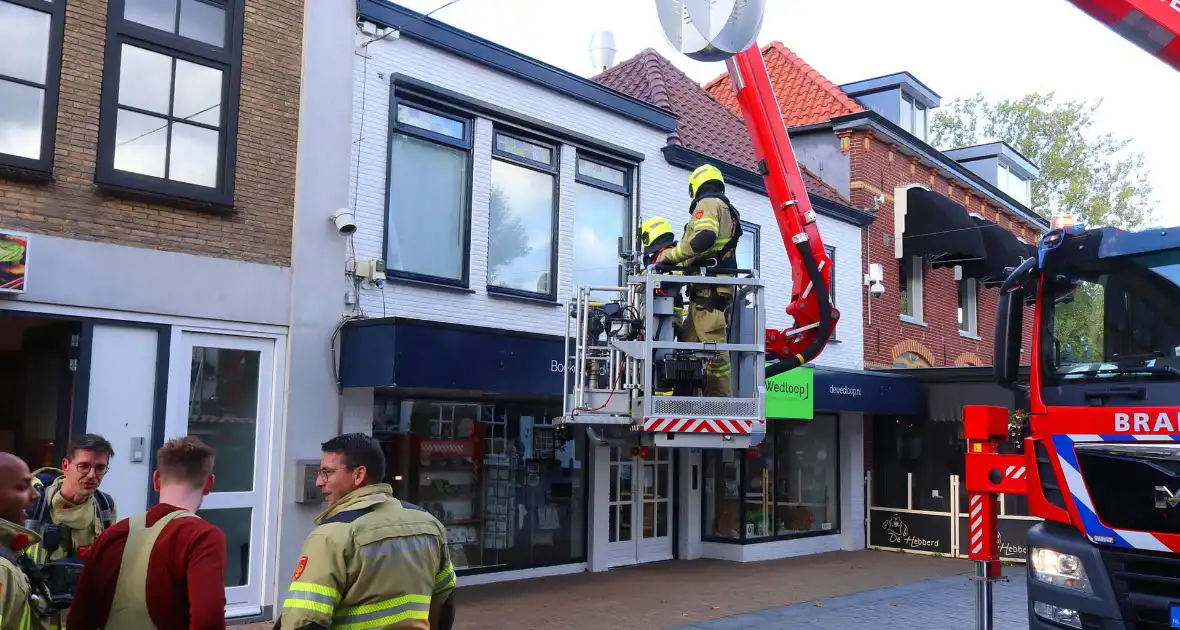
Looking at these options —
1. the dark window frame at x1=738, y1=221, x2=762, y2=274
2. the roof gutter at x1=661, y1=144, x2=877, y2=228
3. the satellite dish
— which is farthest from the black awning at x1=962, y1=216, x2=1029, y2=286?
the satellite dish

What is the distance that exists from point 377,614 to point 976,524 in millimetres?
4923

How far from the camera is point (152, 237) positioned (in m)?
8.66

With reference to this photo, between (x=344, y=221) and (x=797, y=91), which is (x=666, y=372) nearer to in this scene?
(x=344, y=221)

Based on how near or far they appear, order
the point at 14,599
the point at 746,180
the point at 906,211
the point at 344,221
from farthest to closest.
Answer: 1. the point at 906,211
2. the point at 746,180
3. the point at 344,221
4. the point at 14,599

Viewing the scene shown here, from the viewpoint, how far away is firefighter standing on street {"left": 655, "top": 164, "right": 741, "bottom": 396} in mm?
7977

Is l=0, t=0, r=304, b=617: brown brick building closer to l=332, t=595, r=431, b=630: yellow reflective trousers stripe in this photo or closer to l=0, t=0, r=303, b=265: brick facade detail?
l=0, t=0, r=303, b=265: brick facade detail

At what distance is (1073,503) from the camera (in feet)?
20.0

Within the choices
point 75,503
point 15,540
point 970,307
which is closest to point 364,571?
point 15,540

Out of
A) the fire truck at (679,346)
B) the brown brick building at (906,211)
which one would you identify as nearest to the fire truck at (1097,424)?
the fire truck at (679,346)

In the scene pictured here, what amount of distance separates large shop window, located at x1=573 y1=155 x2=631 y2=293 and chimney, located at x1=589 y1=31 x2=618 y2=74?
320 inches

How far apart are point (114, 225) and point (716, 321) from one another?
5.14 m

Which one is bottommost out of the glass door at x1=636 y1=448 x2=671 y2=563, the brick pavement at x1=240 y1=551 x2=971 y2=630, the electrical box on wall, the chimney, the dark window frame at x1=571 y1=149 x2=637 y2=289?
the brick pavement at x1=240 y1=551 x2=971 y2=630

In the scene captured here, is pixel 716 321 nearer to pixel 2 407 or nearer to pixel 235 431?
pixel 235 431

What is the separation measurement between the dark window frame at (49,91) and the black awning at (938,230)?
14547mm
